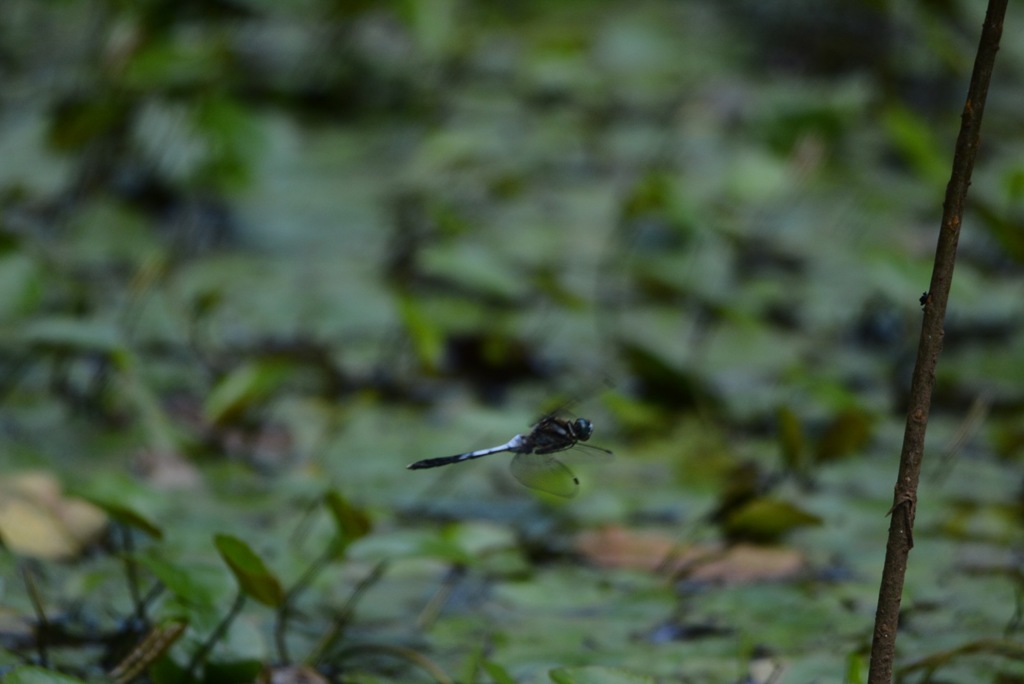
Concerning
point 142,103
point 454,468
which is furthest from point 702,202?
point 142,103

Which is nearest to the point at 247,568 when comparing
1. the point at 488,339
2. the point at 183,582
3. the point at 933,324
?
the point at 183,582

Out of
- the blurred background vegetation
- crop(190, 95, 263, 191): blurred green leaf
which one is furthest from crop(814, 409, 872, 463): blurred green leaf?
crop(190, 95, 263, 191): blurred green leaf

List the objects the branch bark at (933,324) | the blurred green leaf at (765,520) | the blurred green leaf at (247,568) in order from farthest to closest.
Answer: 1. the blurred green leaf at (765,520)
2. the blurred green leaf at (247,568)
3. the branch bark at (933,324)

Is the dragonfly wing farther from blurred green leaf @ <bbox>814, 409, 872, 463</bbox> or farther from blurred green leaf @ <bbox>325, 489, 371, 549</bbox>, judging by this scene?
blurred green leaf @ <bbox>814, 409, 872, 463</bbox>

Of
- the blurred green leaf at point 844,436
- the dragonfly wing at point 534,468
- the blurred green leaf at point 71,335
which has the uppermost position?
the blurred green leaf at point 844,436

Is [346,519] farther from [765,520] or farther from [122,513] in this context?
[765,520]

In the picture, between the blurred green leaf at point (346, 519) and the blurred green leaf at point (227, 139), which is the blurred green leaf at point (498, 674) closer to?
the blurred green leaf at point (346, 519)

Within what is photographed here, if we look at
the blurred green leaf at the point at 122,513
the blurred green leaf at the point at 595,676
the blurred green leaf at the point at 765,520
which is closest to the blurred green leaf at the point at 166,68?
the blurred green leaf at the point at 122,513
